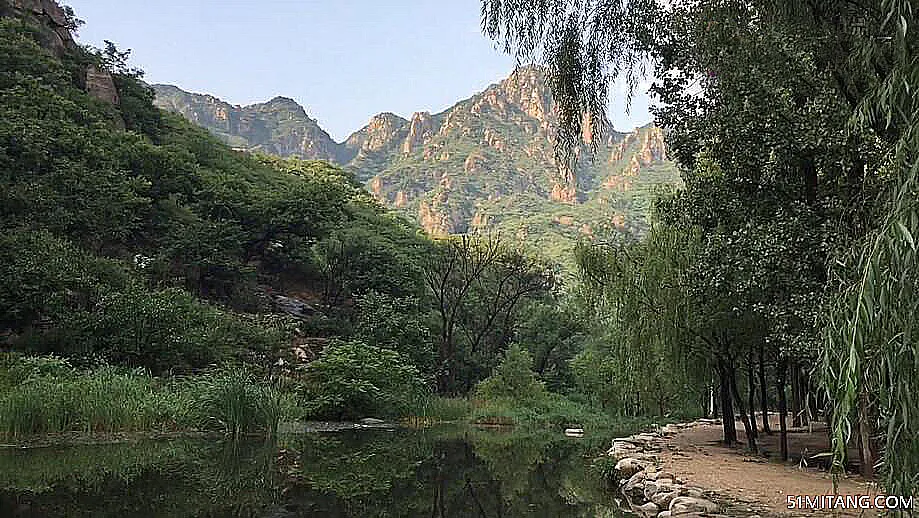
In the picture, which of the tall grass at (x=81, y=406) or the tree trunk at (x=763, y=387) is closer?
the tall grass at (x=81, y=406)

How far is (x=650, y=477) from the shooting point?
320 inches

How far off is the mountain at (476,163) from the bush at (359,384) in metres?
26.0

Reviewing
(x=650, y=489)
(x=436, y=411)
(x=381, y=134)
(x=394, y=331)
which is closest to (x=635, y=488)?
(x=650, y=489)

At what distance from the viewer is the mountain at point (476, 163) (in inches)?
2254

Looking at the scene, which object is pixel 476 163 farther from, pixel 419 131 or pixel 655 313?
pixel 655 313

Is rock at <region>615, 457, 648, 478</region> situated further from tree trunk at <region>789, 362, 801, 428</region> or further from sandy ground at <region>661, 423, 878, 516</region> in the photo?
tree trunk at <region>789, 362, 801, 428</region>

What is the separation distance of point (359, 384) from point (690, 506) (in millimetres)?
12557

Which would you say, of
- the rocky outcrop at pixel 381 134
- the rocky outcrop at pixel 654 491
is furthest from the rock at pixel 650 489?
the rocky outcrop at pixel 381 134

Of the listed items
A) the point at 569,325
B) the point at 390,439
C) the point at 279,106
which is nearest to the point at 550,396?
the point at 569,325

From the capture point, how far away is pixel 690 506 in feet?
20.3

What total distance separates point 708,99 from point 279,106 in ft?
356

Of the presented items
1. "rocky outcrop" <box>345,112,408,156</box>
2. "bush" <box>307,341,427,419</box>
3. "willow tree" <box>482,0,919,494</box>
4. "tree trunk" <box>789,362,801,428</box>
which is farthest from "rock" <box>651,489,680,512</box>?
"rocky outcrop" <box>345,112,408,156</box>

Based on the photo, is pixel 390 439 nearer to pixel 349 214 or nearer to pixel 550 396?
pixel 550 396

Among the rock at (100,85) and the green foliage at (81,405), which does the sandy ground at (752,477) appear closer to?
the green foliage at (81,405)
